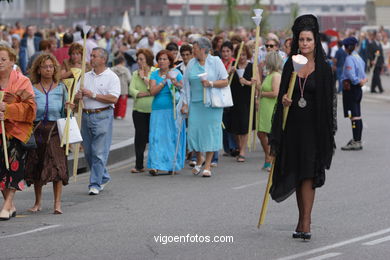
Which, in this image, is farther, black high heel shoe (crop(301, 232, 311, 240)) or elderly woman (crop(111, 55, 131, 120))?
elderly woman (crop(111, 55, 131, 120))

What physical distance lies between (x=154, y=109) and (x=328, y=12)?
2517 inches

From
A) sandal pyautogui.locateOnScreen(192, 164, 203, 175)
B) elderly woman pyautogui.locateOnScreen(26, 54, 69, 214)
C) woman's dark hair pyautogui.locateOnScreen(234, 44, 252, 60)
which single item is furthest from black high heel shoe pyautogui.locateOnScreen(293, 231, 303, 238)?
woman's dark hair pyautogui.locateOnScreen(234, 44, 252, 60)

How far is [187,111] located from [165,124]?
0.45m

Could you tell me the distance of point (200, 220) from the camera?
35.2 ft

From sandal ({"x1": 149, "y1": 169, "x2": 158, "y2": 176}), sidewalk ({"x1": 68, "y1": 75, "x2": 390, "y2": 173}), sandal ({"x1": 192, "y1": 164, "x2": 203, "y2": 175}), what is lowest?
sidewalk ({"x1": 68, "y1": 75, "x2": 390, "y2": 173})

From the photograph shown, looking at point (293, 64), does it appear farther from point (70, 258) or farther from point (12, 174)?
point (12, 174)

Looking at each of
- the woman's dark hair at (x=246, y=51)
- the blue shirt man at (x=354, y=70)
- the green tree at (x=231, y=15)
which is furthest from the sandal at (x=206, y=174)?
the green tree at (x=231, y=15)

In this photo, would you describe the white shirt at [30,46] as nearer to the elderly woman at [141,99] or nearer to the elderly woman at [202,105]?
the elderly woman at [141,99]

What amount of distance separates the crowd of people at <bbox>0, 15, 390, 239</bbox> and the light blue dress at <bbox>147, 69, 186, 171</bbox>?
0.04ft

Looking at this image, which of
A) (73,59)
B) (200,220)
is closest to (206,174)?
(73,59)

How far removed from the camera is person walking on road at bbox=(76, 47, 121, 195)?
12789mm

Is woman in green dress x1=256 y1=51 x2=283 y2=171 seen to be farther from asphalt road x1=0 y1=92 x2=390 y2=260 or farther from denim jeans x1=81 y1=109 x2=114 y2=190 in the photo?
denim jeans x1=81 y1=109 x2=114 y2=190

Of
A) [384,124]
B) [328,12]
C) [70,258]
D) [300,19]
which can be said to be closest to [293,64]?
[300,19]

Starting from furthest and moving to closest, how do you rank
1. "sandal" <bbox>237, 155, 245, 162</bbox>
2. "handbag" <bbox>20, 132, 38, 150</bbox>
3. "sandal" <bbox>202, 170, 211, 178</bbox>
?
"sandal" <bbox>237, 155, 245, 162</bbox>, "sandal" <bbox>202, 170, 211, 178</bbox>, "handbag" <bbox>20, 132, 38, 150</bbox>
